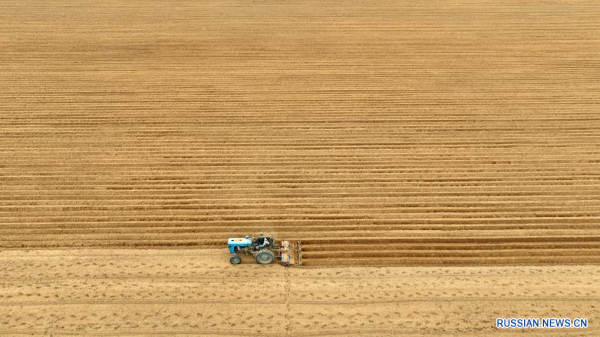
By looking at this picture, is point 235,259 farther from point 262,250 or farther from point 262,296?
point 262,296

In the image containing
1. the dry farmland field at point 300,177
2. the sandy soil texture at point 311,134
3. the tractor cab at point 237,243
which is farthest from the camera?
the sandy soil texture at point 311,134

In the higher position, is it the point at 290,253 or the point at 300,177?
the point at 300,177

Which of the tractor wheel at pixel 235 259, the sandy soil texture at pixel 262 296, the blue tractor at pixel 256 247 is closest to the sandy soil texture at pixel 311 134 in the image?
the sandy soil texture at pixel 262 296

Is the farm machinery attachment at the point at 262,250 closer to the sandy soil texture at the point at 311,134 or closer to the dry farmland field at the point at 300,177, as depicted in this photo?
the dry farmland field at the point at 300,177

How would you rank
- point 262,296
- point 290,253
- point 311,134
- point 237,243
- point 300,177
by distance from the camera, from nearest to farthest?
1. point 262,296
2. point 237,243
3. point 290,253
4. point 300,177
5. point 311,134

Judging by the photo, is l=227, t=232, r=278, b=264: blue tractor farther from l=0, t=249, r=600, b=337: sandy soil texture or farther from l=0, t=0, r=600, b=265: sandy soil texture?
l=0, t=0, r=600, b=265: sandy soil texture

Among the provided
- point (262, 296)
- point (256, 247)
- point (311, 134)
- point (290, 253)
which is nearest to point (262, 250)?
point (256, 247)

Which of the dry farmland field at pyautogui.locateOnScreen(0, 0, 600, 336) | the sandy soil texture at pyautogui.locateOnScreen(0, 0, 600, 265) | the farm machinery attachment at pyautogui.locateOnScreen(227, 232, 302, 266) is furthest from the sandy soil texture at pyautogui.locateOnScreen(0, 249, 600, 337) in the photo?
the sandy soil texture at pyautogui.locateOnScreen(0, 0, 600, 265)

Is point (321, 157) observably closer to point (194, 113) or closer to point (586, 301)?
point (194, 113)
